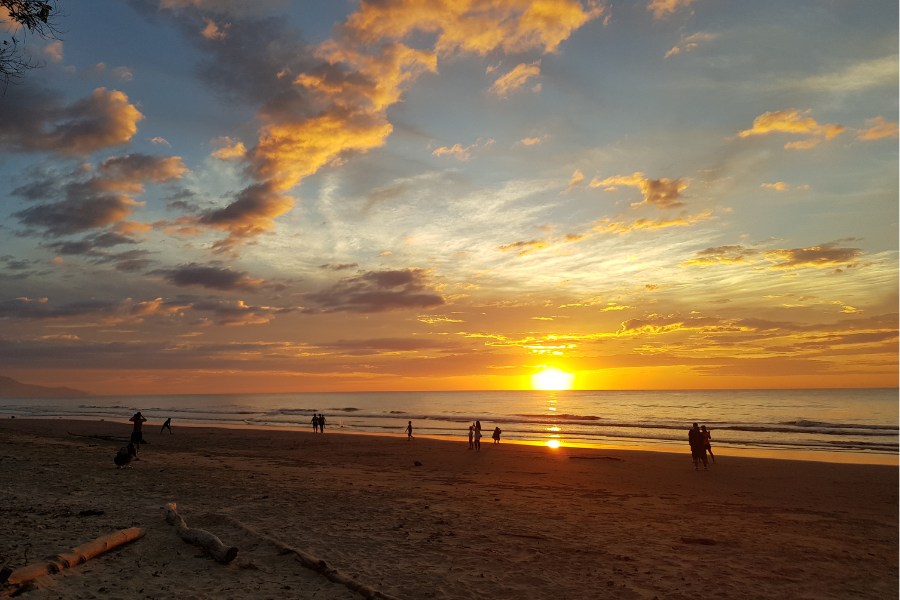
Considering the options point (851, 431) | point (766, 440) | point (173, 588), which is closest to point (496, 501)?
point (173, 588)

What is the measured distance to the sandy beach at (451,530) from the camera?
28.2 ft

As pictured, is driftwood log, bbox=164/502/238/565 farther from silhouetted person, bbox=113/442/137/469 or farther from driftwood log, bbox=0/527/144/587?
silhouetted person, bbox=113/442/137/469

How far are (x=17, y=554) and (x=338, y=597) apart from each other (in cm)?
539

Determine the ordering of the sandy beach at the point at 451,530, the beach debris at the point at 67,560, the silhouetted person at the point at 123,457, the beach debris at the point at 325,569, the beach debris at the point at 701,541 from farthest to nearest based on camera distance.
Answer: the silhouetted person at the point at 123,457 → the beach debris at the point at 701,541 → the sandy beach at the point at 451,530 → the beach debris at the point at 325,569 → the beach debris at the point at 67,560

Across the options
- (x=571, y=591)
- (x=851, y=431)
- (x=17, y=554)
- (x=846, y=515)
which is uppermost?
(x=17, y=554)

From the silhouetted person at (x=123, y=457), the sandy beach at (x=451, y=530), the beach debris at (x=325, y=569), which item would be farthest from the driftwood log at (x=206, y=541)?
the silhouetted person at (x=123, y=457)

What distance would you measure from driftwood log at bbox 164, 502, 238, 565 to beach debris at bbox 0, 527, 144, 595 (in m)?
0.77

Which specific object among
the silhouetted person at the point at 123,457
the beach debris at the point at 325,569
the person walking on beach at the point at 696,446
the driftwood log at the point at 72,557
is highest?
the driftwood log at the point at 72,557

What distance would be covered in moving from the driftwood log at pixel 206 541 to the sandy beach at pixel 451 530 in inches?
5.0

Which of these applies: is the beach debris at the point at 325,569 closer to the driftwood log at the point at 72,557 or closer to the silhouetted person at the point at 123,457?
the driftwood log at the point at 72,557

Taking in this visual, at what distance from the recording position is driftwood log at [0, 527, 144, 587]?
705 cm

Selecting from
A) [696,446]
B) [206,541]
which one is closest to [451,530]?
[206,541]

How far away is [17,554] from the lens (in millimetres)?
8492

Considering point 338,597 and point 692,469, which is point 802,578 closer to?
point 338,597
